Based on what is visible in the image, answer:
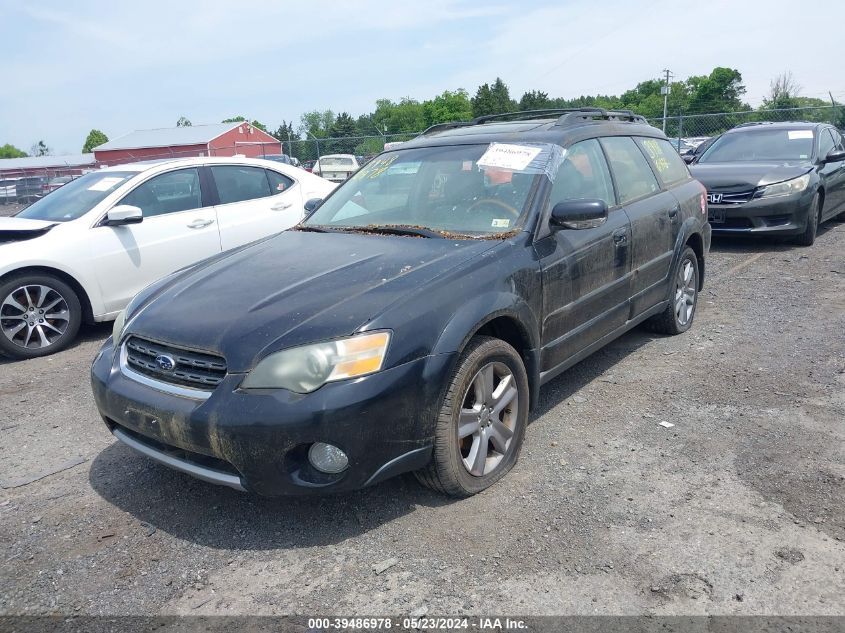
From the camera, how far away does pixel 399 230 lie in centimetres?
379

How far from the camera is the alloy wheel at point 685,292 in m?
5.45

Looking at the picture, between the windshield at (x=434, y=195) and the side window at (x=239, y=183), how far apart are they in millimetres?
2602

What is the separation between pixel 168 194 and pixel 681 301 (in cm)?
475

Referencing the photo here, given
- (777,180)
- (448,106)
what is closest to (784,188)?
(777,180)

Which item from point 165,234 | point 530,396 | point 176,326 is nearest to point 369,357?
point 176,326

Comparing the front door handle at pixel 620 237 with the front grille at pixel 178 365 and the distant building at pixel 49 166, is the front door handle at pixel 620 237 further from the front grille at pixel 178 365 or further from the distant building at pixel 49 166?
the distant building at pixel 49 166

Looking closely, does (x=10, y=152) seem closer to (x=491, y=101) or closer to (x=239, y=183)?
(x=491, y=101)

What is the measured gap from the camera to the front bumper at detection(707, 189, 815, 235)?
28.6 feet

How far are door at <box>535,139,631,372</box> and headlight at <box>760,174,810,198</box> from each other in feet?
17.8

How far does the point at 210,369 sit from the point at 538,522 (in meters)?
1.56

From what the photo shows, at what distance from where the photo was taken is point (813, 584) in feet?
8.23

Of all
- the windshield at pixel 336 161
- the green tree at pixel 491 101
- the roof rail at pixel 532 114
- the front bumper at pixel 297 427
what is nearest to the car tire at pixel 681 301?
the roof rail at pixel 532 114

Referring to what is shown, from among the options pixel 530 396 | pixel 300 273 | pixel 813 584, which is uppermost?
pixel 300 273

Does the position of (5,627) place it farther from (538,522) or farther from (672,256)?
(672,256)
